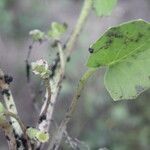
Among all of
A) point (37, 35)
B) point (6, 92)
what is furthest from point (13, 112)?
point (37, 35)

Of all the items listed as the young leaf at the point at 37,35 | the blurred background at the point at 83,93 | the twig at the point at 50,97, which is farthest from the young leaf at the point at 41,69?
the blurred background at the point at 83,93

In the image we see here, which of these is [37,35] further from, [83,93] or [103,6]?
[83,93]

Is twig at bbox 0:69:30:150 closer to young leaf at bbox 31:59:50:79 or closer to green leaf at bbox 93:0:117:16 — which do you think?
young leaf at bbox 31:59:50:79

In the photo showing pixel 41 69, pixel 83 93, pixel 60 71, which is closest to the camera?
pixel 41 69

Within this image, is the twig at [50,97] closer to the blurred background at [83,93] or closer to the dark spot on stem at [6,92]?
the dark spot on stem at [6,92]

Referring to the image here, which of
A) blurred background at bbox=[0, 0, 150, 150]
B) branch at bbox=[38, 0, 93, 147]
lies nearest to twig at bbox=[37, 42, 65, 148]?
branch at bbox=[38, 0, 93, 147]

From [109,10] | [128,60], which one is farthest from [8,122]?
[109,10]
